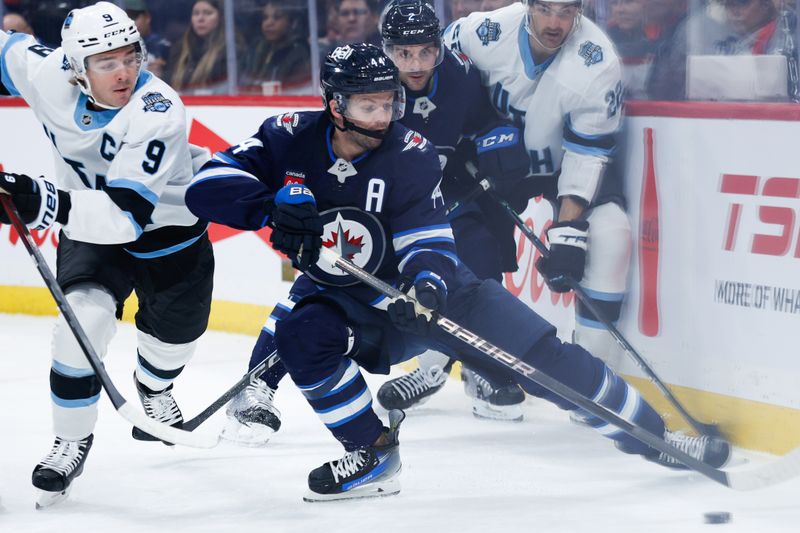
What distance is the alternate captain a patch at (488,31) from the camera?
3.64 meters

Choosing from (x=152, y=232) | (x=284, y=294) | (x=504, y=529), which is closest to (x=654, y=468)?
(x=504, y=529)

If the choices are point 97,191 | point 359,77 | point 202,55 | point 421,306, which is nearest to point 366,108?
point 359,77

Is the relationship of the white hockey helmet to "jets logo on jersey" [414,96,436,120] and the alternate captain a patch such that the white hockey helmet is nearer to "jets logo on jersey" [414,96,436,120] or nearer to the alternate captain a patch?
"jets logo on jersey" [414,96,436,120]

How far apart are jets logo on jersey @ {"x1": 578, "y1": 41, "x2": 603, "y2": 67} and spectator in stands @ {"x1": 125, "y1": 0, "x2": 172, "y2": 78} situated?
2.63m

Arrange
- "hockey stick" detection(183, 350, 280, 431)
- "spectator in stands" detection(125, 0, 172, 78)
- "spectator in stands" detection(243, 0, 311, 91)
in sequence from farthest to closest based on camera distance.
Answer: "spectator in stands" detection(125, 0, 172, 78) < "spectator in stands" detection(243, 0, 311, 91) < "hockey stick" detection(183, 350, 280, 431)

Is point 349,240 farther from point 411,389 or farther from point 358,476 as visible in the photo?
point 411,389

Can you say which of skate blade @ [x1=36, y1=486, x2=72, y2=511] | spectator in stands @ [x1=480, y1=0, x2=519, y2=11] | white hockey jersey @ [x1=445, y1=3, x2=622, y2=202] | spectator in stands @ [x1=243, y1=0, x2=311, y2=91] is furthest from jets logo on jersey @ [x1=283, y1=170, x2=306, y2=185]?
spectator in stands @ [x1=243, y1=0, x2=311, y2=91]

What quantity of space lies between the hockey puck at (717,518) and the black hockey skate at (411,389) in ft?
4.07

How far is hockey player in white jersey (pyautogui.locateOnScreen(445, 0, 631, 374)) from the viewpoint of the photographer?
3.47 m

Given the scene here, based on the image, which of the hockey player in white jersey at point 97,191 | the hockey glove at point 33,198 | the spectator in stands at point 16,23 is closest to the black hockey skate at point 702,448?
the hockey player in white jersey at point 97,191

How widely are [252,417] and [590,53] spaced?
4.60 feet

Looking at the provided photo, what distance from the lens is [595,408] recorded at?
2.74 metres

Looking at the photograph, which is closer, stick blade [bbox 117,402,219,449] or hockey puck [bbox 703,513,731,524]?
hockey puck [bbox 703,513,731,524]

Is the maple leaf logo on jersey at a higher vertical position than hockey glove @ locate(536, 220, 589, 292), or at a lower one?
higher
